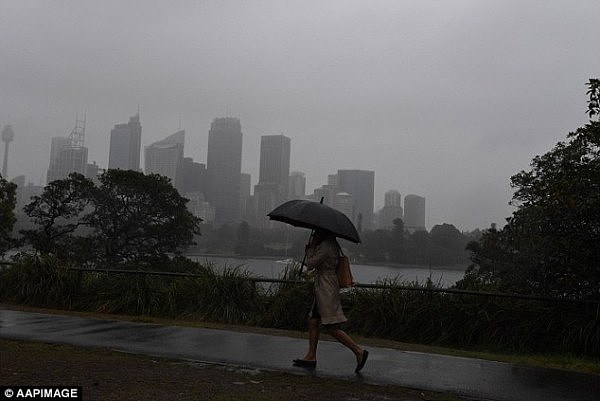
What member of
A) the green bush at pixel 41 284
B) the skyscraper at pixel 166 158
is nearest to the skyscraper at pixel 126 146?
the skyscraper at pixel 166 158

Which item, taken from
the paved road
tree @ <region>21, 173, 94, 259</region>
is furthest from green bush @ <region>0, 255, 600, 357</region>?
tree @ <region>21, 173, 94, 259</region>

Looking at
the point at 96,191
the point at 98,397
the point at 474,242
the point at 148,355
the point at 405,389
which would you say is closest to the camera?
the point at 98,397

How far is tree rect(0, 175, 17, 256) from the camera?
26670mm

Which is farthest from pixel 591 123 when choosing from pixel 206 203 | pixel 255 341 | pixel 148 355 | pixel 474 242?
pixel 206 203

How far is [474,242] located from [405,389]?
17901 millimetres

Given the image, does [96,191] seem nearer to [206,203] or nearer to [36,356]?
[206,203]

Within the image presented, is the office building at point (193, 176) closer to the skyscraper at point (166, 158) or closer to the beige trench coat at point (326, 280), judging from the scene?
the skyscraper at point (166, 158)

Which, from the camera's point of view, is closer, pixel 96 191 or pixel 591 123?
pixel 591 123

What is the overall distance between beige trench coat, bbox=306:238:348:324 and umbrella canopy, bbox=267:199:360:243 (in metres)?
0.21

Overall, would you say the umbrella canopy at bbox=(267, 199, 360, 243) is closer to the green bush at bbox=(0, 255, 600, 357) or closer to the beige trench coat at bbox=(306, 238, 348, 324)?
the beige trench coat at bbox=(306, 238, 348, 324)

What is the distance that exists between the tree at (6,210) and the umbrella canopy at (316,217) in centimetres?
2341

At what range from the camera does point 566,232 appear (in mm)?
9188

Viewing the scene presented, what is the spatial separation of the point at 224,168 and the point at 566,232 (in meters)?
40.7

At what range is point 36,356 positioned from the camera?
672cm
